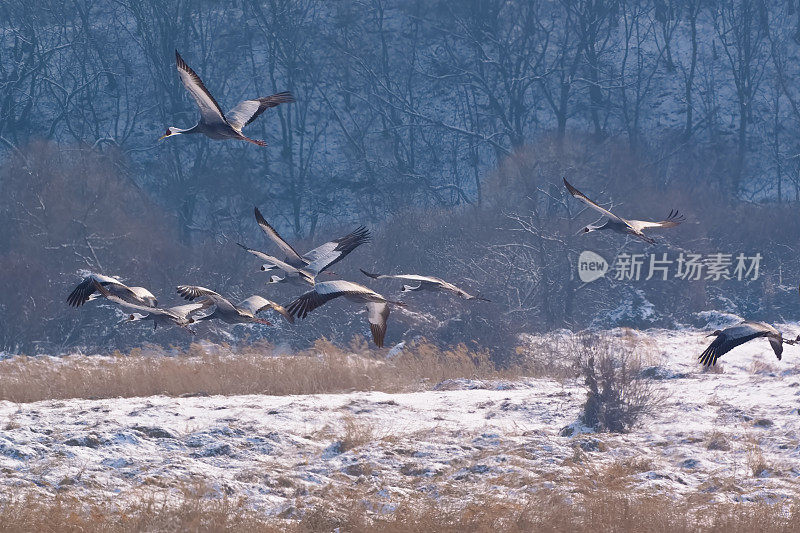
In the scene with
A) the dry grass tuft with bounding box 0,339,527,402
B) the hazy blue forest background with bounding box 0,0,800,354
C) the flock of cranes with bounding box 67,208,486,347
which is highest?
the hazy blue forest background with bounding box 0,0,800,354

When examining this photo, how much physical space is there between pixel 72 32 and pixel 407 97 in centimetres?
1541

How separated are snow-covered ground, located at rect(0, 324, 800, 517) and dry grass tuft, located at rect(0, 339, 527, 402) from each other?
2.97 ft

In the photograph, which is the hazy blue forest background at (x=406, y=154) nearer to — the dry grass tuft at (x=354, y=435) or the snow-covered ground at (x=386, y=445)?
the snow-covered ground at (x=386, y=445)

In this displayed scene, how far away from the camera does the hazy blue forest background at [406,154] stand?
31969 millimetres

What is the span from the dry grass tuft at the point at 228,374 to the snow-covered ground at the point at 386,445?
0.91 metres

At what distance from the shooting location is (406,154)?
46.3 metres

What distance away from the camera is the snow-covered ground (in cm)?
1353

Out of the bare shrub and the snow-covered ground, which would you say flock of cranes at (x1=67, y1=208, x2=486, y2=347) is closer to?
the snow-covered ground

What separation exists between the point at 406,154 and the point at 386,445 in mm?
31942

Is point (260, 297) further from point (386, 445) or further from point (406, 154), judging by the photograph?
point (406, 154)

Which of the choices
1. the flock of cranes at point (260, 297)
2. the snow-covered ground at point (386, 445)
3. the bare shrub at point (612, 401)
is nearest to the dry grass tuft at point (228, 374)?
the snow-covered ground at point (386, 445)

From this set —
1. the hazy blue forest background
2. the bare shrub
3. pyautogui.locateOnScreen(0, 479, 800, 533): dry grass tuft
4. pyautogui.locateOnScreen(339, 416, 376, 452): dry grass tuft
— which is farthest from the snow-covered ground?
the hazy blue forest background

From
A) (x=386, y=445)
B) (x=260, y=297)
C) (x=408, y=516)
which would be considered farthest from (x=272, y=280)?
(x=386, y=445)

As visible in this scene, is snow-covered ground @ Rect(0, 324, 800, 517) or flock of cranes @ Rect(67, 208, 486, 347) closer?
flock of cranes @ Rect(67, 208, 486, 347)
